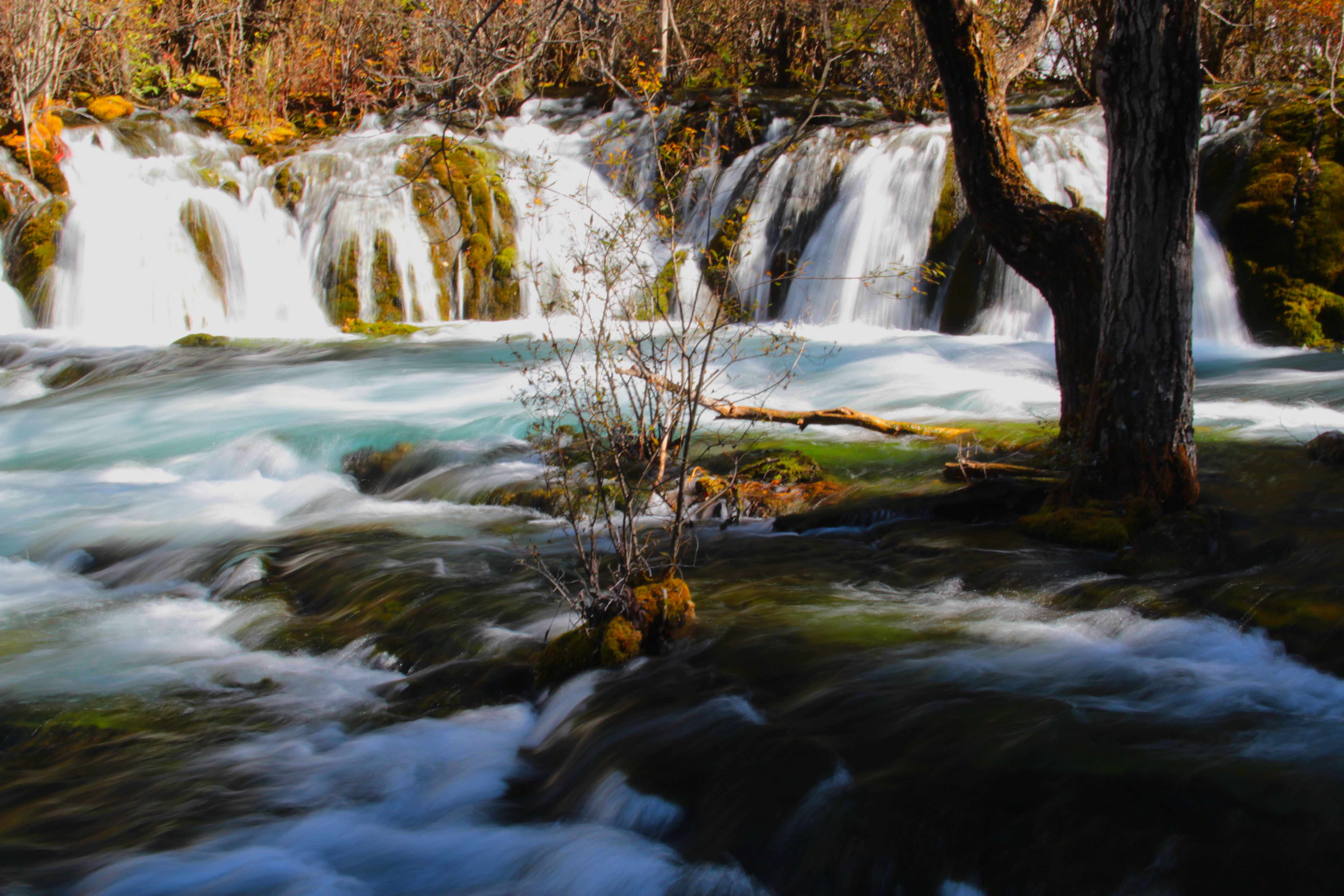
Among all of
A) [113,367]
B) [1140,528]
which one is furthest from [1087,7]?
[113,367]

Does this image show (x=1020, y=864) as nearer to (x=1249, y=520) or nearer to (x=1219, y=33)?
(x=1249, y=520)

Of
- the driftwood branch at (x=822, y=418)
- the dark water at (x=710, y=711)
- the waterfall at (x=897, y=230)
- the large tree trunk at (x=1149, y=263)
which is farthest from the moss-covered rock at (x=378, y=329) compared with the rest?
the large tree trunk at (x=1149, y=263)

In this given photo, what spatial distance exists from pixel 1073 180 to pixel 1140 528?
386 inches

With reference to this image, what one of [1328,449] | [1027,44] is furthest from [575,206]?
[1328,449]

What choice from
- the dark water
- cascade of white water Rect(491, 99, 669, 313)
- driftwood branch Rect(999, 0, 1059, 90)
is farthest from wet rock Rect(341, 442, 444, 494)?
driftwood branch Rect(999, 0, 1059, 90)

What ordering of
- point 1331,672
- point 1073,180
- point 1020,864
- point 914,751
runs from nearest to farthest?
1. point 1020,864
2. point 914,751
3. point 1331,672
4. point 1073,180

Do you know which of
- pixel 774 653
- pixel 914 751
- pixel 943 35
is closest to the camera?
pixel 914 751

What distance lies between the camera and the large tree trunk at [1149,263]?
469 centimetres

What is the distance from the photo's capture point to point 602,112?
2184 centimetres

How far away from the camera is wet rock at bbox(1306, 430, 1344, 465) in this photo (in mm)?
6332

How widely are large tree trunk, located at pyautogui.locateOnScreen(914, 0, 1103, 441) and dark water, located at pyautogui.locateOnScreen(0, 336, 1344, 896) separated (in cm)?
130

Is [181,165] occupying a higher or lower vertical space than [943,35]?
higher

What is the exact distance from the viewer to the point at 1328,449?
6422 millimetres

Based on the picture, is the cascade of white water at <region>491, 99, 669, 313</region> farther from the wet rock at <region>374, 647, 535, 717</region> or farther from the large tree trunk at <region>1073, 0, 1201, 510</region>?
the large tree trunk at <region>1073, 0, 1201, 510</region>
